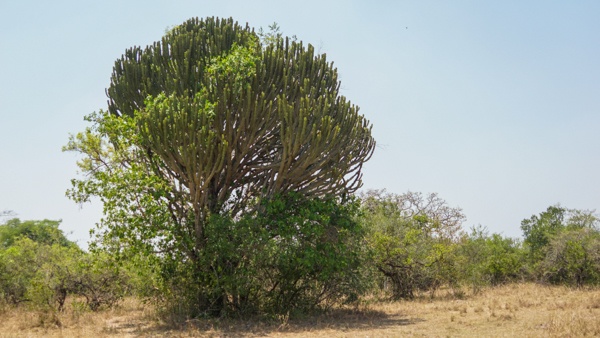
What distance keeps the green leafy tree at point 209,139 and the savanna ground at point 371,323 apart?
1480 mm

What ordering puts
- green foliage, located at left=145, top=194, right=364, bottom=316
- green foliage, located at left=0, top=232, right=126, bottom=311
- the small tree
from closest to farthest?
1. green foliage, located at left=145, top=194, right=364, bottom=316
2. green foliage, located at left=0, top=232, right=126, bottom=311
3. the small tree

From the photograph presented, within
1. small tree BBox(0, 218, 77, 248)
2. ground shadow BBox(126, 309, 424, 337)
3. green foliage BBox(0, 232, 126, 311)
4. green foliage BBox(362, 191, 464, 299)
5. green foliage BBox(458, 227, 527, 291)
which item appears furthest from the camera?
small tree BBox(0, 218, 77, 248)

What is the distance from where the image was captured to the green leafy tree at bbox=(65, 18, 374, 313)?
39.2ft

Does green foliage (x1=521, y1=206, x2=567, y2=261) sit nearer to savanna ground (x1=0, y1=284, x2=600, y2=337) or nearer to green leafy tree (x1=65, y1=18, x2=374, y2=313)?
savanna ground (x1=0, y1=284, x2=600, y2=337)

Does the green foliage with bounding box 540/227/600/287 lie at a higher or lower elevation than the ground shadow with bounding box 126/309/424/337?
higher

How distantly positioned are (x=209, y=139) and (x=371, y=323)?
5791 millimetres

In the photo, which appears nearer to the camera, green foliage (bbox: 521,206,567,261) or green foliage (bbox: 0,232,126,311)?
green foliage (bbox: 0,232,126,311)

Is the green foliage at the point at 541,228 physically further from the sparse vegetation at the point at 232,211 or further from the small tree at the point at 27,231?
the small tree at the point at 27,231

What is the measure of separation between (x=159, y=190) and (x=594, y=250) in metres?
16.8

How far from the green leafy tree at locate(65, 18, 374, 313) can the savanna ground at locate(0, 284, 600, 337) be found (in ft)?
4.85

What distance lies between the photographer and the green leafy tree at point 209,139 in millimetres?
11961

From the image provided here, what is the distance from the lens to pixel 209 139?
11.5 metres

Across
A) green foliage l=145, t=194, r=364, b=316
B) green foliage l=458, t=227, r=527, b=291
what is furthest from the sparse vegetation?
green foliage l=458, t=227, r=527, b=291

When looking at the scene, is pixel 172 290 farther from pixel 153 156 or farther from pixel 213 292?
pixel 153 156
